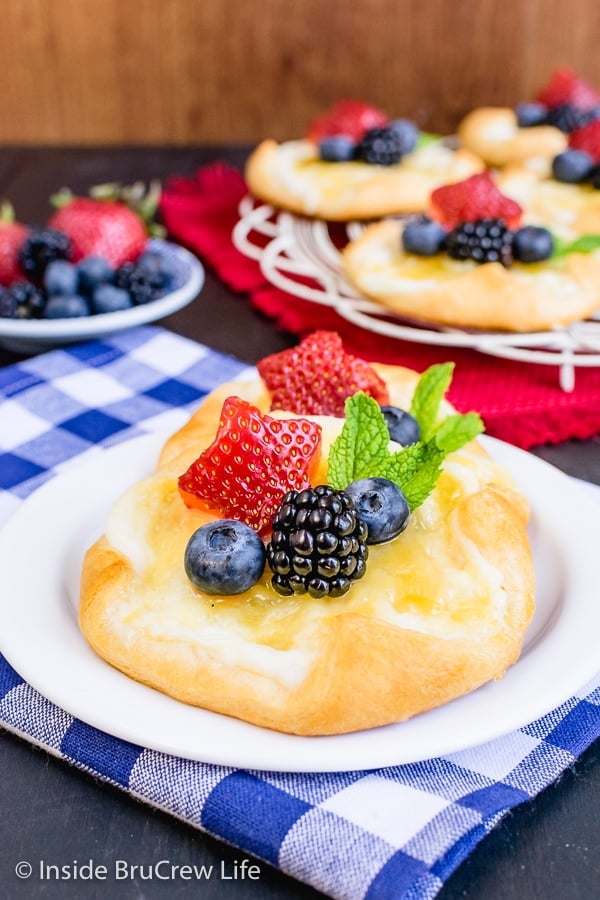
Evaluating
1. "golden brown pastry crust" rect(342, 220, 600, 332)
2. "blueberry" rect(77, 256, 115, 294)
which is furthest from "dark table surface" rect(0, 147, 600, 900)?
"blueberry" rect(77, 256, 115, 294)

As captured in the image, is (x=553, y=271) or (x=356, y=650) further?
(x=553, y=271)

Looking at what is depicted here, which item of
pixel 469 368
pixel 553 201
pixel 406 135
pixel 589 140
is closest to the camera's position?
pixel 469 368

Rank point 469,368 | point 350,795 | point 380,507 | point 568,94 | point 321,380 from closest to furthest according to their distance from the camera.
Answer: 1. point 350,795
2. point 380,507
3. point 321,380
4. point 469,368
5. point 568,94

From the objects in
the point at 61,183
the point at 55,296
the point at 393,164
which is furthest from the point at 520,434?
the point at 61,183

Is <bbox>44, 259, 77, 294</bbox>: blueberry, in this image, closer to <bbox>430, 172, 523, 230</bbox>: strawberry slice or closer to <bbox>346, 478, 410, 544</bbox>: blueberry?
<bbox>430, 172, 523, 230</bbox>: strawberry slice

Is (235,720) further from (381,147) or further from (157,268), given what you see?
(381,147)

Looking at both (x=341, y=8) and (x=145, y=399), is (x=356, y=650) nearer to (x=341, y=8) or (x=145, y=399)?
(x=145, y=399)

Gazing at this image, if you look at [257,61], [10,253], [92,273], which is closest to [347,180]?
[92,273]
